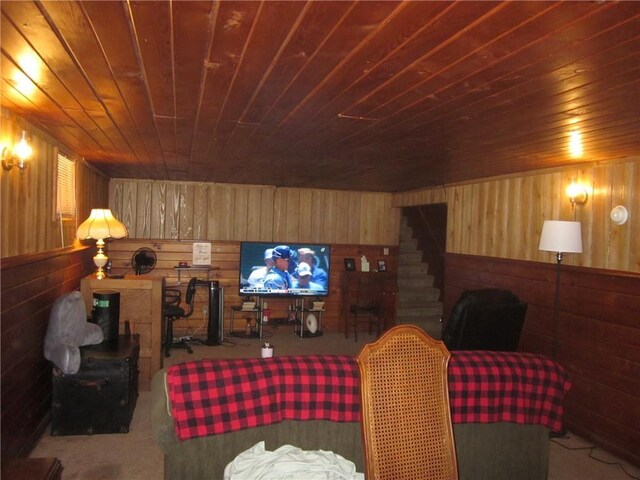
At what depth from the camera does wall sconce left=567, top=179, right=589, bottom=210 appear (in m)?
4.15

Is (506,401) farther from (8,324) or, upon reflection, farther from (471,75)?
(8,324)

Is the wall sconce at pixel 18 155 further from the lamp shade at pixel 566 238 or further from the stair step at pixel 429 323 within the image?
the stair step at pixel 429 323

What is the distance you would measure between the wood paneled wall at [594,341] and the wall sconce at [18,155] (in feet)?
13.7

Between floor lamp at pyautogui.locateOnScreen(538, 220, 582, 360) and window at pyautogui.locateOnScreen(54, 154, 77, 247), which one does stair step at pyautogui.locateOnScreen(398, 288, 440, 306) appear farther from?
window at pyautogui.locateOnScreen(54, 154, 77, 247)

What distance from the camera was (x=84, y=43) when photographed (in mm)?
1792

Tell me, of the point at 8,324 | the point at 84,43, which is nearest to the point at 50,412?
the point at 8,324

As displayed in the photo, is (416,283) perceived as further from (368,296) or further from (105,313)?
(105,313)

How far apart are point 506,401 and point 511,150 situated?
1865 millimetres

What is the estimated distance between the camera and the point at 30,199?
10.7 ft

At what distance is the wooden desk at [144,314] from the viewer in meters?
4.82

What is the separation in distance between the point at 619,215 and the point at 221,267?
5226 millimetres

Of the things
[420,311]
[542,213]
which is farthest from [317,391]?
[420,311]

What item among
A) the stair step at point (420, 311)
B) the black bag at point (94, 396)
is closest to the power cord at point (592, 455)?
the black bag at point (94, 396)

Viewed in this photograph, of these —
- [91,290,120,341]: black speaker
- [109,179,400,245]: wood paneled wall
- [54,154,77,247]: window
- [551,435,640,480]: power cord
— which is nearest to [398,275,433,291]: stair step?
[109,179,400,245]: wood paneled wall
